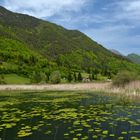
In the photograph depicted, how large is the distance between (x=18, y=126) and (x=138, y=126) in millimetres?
9200

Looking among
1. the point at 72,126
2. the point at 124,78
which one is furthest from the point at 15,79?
the point at 72,126

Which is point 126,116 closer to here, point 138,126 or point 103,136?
point 138,126

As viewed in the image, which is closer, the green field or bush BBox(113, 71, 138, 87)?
bush BBox(113, 71, 138, 87)

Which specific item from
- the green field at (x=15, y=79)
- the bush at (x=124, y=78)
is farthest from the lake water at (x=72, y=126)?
the green field at (x=15, y=79)

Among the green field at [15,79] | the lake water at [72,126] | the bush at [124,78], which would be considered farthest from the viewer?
the green field at [15,79]

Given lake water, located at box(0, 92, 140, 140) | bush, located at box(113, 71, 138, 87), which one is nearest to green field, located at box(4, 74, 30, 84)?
bush, located at box(113, 71, 138, 87)

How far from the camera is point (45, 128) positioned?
25266 millimetres

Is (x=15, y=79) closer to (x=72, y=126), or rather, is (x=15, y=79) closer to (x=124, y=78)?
(x=124, y=78)

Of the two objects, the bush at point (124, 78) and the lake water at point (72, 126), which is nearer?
the lake water at point (72, 126)

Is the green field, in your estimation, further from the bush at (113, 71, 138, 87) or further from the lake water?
→ the lake water

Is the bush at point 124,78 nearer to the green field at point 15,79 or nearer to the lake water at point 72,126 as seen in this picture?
the lake water at point 72,126

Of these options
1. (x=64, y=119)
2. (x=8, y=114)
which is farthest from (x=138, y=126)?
(x=8, y=114)

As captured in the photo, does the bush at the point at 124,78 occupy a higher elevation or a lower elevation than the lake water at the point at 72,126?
higher

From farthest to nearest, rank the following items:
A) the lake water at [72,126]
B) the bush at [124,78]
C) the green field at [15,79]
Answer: the green field at [15,79] < the bush at [124,78] < the lake water at [72,126]
